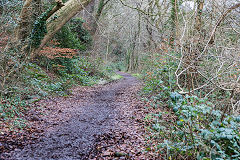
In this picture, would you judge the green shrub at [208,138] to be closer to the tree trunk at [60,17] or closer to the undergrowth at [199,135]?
the undergrowth at [199,135]

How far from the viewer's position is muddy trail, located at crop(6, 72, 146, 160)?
3738 mm

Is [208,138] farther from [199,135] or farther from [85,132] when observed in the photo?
[85,132]

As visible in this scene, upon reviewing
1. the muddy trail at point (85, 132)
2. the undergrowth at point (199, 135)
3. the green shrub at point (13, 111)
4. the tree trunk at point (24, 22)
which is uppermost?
the tree trunk at point (24, 22)

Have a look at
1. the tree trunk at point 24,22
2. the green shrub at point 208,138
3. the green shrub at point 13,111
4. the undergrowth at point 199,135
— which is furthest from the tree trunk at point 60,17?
the green shrub at point 208,138

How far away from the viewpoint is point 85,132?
4922mm

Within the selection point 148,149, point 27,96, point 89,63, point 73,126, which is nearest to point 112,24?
point 89,63

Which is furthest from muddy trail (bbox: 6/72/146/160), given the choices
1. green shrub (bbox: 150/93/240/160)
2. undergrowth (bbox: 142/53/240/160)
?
green shrub (bbox: 150/93/240/160)

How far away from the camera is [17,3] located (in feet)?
26.6

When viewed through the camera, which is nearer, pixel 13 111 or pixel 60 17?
pixel 13 111

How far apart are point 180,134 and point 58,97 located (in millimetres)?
6187

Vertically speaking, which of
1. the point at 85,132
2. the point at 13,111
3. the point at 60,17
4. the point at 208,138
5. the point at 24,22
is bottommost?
the point at 85,132

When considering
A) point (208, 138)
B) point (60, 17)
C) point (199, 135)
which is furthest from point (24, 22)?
point (208, 138)

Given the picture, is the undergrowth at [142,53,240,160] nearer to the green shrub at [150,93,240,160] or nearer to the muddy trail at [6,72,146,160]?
the green shrub at [150,93,240,160]

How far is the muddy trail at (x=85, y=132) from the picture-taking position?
3738mm
